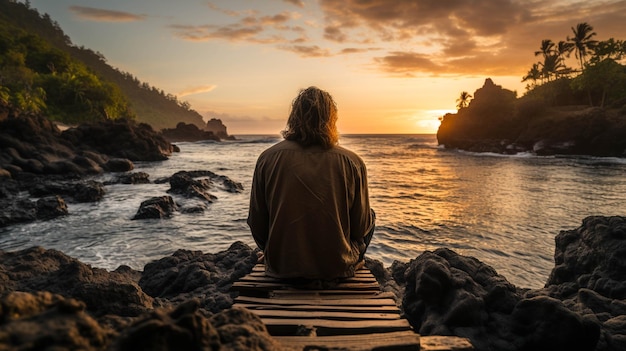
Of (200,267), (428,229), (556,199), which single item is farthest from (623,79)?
(200,267)

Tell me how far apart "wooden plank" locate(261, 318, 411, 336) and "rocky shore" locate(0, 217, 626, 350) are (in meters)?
0.57

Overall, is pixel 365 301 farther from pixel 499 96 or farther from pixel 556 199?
pixel 499 96

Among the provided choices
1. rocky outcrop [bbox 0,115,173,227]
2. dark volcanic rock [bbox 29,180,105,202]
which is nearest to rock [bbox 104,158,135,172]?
rocky outcrop [bbox 0,115,173,227]

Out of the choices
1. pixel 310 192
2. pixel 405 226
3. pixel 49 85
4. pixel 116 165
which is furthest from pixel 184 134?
pixel 310 192

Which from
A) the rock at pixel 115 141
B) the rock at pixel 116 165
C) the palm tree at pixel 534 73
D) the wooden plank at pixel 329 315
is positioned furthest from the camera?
the palm tree at pixel 534 73

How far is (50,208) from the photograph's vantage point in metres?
12.5

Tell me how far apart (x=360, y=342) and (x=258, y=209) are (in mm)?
1945

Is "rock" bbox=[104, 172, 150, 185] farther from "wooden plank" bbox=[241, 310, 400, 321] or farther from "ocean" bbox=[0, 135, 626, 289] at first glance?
"wooden plank" bbox=[241, 310, 400, 321]

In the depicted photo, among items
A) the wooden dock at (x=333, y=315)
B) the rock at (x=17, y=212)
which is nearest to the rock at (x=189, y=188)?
the rock at (x=17, y=212)

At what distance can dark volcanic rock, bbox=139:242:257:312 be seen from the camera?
621 centimetres

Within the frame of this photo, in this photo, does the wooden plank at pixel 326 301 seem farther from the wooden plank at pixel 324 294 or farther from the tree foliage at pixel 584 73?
the tree foliage at pixel 584 73

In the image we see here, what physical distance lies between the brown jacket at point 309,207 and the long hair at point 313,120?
0.09 m

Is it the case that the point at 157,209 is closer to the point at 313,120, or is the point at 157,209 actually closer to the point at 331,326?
the point at 313,120

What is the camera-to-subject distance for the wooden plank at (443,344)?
2.01 meters
